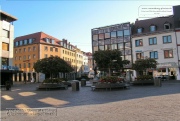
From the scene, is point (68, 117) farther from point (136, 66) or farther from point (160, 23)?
point (160, 23)

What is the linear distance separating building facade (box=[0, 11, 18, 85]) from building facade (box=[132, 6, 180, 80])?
26.4 meters

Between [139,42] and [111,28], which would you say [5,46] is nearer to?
[111,28]

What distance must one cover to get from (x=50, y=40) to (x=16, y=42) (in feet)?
40.7

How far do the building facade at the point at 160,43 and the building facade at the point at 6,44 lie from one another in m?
26.4

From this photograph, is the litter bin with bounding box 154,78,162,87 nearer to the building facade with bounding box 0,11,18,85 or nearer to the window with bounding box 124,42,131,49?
the window with bounding box 124,42,131,49

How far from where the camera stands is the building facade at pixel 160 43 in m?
41.0

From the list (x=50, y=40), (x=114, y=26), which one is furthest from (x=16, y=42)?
(x=114, y=26)

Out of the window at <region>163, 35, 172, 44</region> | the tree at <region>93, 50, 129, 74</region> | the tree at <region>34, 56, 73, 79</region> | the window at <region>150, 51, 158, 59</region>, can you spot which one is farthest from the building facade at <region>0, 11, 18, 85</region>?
the window at <region>163, 35, 172, 44</region>

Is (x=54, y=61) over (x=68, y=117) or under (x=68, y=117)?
over

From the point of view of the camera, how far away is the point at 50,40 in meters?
71.5

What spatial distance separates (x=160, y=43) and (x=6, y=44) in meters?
31.2

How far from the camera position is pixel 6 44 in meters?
42.0

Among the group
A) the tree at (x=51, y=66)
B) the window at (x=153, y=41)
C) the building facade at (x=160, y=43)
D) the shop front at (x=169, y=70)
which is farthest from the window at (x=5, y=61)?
the shop front at (x=169, y=70)

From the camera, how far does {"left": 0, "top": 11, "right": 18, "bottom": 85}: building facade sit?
39938 millimetres
